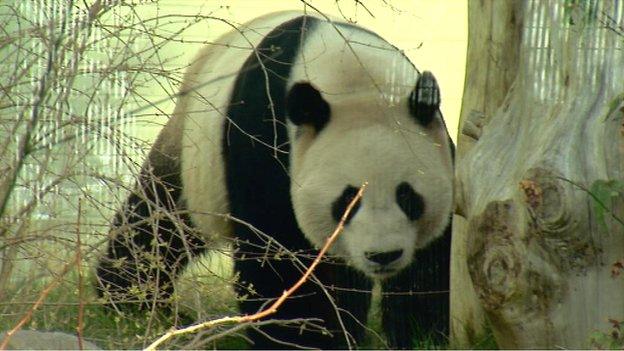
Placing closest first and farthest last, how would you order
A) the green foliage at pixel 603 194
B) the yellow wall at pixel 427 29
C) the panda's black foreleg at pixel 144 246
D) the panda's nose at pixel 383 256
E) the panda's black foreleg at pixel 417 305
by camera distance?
the panda's black foreleg at pixel 144 246, the green foliage at pixel 603 194, the panda's nose at pixel 383 256, the panda's black foreleg at pixel 417 305, the yellow wall at pixel 427 29

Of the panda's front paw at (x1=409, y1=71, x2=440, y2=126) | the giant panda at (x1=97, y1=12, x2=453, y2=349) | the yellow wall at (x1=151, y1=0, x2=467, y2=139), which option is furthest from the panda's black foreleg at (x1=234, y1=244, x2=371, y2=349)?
the yellow wall at (x1=151, y1=0, x2=467, y2=139)

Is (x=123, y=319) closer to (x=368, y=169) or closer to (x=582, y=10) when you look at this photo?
(x=368, y=169)

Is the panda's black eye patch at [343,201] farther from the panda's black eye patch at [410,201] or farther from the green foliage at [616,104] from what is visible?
Answer: the green foliage at [616,104]

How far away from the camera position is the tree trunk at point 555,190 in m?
Answer: 3.05

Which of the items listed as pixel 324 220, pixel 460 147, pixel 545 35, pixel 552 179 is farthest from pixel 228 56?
pixel 552 179

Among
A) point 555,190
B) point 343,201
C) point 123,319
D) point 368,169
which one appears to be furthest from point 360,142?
point 555,190

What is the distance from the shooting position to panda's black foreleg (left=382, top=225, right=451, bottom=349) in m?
4.57

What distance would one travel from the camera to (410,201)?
438cm

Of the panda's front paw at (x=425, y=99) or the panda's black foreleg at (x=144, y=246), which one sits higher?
the panda's front paw at (x=425, y=99)

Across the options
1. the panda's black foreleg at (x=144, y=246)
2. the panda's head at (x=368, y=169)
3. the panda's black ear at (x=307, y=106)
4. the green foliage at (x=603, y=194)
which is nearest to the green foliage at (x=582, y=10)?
the green foliage at (x=603, y=194)

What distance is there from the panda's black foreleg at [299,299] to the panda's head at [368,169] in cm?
16

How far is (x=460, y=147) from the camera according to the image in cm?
425

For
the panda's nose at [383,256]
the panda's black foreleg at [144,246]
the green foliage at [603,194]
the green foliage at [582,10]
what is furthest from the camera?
the panda's nose at [383,256]

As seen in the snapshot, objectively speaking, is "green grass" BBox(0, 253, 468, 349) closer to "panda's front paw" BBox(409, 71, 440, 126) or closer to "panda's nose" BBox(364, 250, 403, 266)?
"panda's nose" BBox(364, 250, 403, 266)
